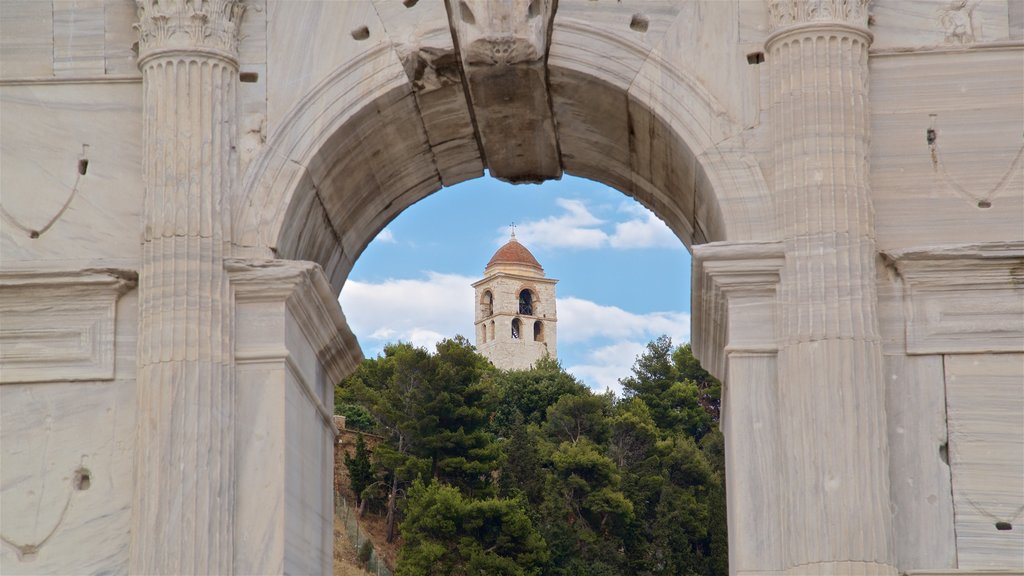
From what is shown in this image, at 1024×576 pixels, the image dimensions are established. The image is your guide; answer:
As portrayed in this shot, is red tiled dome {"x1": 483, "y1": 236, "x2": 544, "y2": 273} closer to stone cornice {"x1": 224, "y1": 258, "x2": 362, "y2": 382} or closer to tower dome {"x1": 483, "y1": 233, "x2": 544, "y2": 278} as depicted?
tower dome {"x1": 483, "y1": 233, "x2": 544, "y2": 278}

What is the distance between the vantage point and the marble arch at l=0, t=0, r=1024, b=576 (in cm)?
1072

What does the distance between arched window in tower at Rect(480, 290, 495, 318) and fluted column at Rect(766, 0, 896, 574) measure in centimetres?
11156

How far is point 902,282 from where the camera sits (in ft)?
36.4

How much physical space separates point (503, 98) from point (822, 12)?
2614 mm

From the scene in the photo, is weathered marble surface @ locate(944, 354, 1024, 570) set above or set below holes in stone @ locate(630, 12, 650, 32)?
below

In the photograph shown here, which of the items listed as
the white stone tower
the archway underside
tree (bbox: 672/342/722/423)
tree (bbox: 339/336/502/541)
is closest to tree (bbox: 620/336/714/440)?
tree (bbox: 672/342/722/423)

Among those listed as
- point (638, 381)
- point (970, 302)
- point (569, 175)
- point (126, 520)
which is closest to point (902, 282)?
point (970, 302)

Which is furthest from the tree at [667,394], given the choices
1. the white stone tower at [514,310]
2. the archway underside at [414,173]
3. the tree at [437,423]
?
the archway underside at [414,173]

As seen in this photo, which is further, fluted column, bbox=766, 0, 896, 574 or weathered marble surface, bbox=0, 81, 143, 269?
weathered marble surface, bbox=0, 81, 143, 269

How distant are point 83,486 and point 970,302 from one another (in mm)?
6434

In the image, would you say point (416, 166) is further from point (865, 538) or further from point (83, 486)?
point (865, 538)

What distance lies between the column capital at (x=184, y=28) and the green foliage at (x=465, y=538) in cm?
4041

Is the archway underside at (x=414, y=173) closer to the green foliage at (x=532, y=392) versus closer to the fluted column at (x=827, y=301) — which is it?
the fluted column at (x=827, y=301)

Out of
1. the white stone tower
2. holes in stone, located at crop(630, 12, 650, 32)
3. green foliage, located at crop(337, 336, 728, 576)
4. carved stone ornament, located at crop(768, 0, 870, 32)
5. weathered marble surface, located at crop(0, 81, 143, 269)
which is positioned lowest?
green foliage, located at crop(337, 336, 728, 576)
